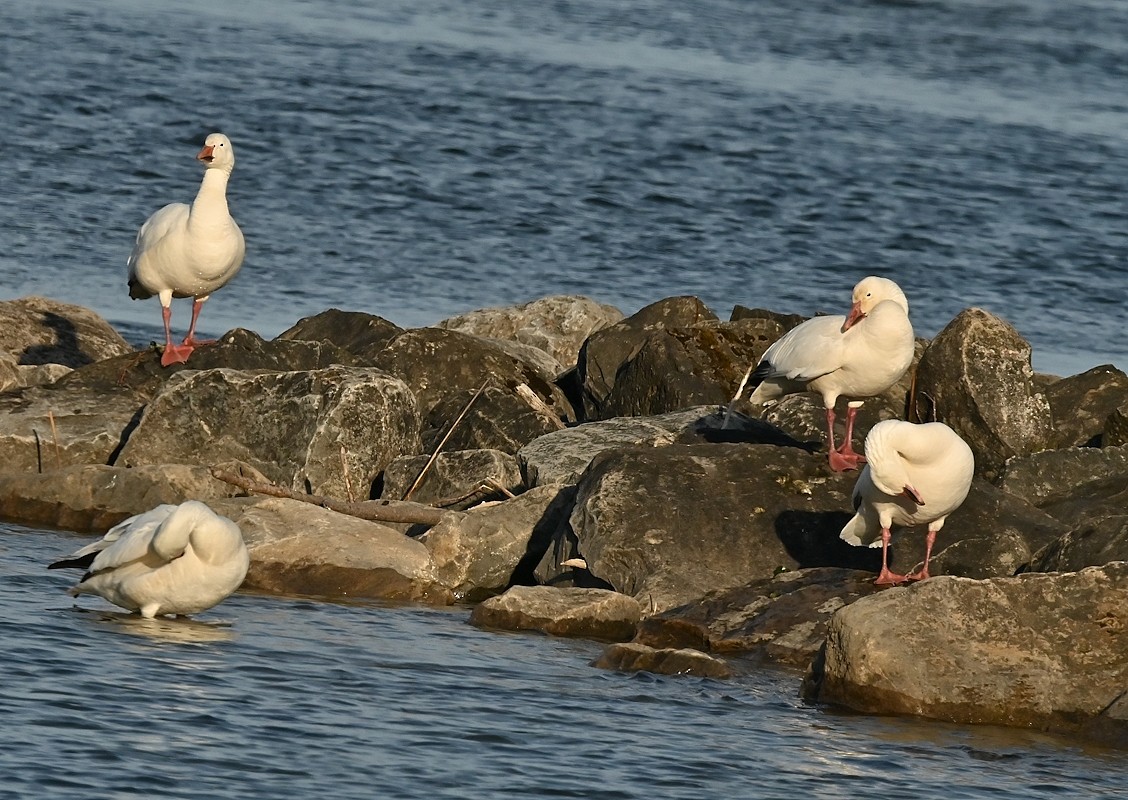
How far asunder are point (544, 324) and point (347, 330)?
2.35 meters

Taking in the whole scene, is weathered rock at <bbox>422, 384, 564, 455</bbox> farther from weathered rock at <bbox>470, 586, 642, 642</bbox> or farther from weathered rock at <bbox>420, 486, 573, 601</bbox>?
weathered rock at <bbox>470, 586, 642, 642</bbox>

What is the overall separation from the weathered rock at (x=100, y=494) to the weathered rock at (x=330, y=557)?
90 cm

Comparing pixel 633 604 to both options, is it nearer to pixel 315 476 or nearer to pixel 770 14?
pixel 315 476

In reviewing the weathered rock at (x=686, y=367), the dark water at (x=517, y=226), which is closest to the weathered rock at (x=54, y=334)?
the dark water at (x=517, y=226)

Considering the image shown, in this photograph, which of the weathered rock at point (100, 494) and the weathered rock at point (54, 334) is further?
the weathered rock at point (54, 334)

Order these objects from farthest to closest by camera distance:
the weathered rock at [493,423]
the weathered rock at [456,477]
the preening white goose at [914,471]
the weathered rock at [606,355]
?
the weathered rock at [606,355]
the weathered rock at [493,423]
the weathered rock at [456,477]
the preening white goose at [914,471]

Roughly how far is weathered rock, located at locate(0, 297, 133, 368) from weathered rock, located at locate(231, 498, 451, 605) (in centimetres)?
515

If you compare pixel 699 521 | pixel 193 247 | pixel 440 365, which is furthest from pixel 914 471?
pixel 193 247

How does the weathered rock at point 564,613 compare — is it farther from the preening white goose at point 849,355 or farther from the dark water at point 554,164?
the dark water at point 554,164

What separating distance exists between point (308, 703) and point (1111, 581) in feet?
13.1

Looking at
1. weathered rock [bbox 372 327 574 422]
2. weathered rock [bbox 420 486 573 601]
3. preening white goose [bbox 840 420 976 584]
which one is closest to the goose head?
preening white goose [bbox 840 420 976 584]

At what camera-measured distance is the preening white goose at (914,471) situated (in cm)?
1000

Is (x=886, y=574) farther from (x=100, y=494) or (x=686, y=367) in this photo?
(x=100, y=494)

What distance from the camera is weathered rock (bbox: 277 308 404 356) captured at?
49.1 ft
